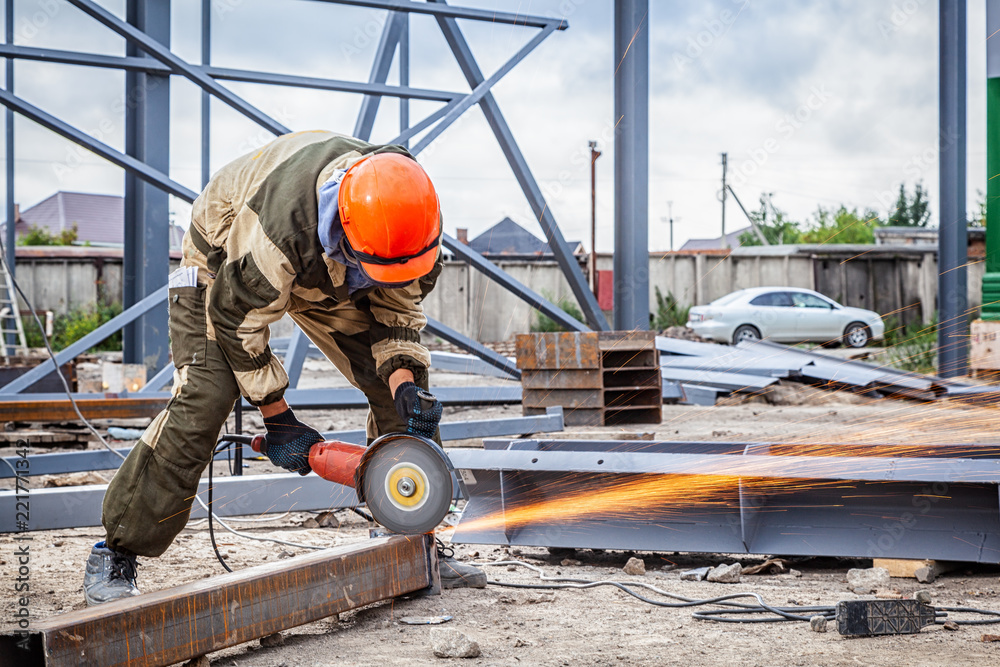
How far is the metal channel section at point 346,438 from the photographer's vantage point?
4.48 metres

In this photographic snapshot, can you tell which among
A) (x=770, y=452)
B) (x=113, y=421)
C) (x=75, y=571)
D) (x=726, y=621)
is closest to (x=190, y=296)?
(x=75, y=571)

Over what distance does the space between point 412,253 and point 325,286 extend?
0.42 metres

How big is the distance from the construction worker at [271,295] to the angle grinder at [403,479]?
15cm

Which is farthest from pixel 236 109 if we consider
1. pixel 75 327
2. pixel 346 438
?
pixel 75 327

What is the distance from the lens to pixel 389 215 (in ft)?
7.86

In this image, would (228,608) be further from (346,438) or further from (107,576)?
(346,438)

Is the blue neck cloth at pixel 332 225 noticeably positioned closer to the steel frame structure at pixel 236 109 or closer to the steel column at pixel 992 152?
the steel frame structure at pixel 236 109

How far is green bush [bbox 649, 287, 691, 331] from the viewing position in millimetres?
18078

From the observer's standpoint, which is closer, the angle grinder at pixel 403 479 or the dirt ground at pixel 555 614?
the dirt ground at pixel 555 614

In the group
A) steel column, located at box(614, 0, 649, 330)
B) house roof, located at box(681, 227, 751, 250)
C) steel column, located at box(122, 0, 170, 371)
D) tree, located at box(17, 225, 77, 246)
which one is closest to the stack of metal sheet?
steel column, located at box(614, 0, 649, 330)

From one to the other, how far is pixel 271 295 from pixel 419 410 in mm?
571

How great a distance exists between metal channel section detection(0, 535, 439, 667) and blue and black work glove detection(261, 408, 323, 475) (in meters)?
0.32

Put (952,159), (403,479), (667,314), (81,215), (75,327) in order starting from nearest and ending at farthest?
1. (403,479)
2. (952,159)
3. (75,327)
4. (667,314)
5. (81,215)

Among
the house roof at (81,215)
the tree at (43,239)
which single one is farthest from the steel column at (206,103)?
the house roof at (81,215)
